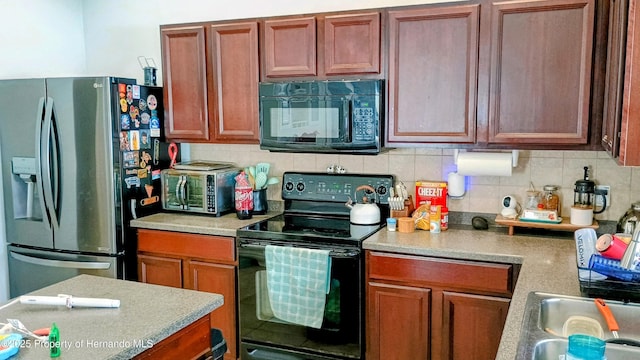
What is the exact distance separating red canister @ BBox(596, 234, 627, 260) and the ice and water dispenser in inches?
122

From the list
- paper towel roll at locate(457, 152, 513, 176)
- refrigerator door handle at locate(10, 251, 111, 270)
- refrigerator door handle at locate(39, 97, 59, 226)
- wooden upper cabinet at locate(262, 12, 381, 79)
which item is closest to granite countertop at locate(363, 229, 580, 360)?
paper towel roll at locate(457, 152, 513, 176)

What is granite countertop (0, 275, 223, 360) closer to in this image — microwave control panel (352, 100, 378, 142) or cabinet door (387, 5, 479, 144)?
microwave control panel (352, 100, 378, 142)

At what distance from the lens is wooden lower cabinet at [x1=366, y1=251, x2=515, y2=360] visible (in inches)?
99.9

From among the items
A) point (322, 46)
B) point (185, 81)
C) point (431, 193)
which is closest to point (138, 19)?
point (185, 81)

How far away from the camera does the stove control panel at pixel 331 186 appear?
322 cm

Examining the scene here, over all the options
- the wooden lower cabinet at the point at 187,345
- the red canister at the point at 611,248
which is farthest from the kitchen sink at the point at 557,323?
the wooden lower cabinet at the point at 187,345

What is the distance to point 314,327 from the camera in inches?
110

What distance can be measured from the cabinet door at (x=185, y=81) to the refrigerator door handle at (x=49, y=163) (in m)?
0.68

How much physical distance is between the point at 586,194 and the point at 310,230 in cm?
147

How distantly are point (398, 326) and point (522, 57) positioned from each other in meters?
1.46

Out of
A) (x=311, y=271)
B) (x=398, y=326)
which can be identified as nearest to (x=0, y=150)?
(x=311, y=271)

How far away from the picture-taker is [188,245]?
317cm

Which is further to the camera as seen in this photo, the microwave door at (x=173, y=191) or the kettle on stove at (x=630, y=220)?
the microwave door at (x=173, y=191)

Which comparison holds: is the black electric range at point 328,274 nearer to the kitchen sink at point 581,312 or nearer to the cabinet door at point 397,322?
the cabinet door at point 397,322
